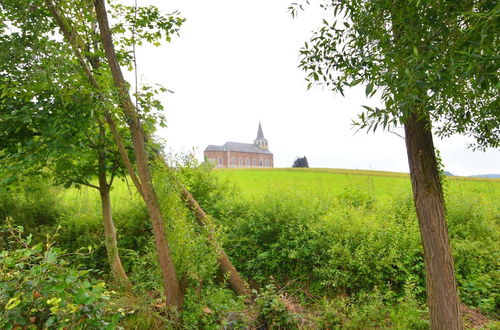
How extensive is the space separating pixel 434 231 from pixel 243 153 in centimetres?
5864

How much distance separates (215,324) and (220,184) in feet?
11.4

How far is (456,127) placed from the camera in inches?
140

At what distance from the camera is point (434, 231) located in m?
3.26

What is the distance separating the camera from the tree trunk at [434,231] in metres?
3.26

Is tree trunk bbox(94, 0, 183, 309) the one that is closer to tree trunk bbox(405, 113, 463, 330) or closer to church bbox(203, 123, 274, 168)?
tree trunk bbox(405, 113, 463, 330)

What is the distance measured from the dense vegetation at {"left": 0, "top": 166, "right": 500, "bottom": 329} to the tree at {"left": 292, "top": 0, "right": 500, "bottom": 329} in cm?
116

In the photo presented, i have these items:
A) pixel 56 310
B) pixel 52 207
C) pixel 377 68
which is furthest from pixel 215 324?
pixel 52 207

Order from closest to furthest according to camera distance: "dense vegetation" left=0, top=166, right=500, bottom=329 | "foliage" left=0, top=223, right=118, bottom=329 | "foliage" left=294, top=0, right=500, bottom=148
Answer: "foliage" left=294, top=0, right=500, bottom=148 < "foliage" left=0, top=223, right=118, bottom=329 < "dense vegetation" left=0, top=166, right=500, bottom=329

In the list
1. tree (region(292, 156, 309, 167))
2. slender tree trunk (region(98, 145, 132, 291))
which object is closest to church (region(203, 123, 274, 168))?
tree (region(292, 156, 309, 167))

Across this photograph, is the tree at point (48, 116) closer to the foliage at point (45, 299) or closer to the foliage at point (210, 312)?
the foliage at point (210, 312)

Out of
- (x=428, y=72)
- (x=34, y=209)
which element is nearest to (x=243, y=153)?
(x=34, y=209)

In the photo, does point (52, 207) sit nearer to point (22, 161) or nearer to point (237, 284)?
point (22, 161)

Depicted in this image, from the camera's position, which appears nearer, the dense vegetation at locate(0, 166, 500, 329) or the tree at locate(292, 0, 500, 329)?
the tree at locate(292, 0, 500, 329)

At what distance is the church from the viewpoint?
58.8 meters
